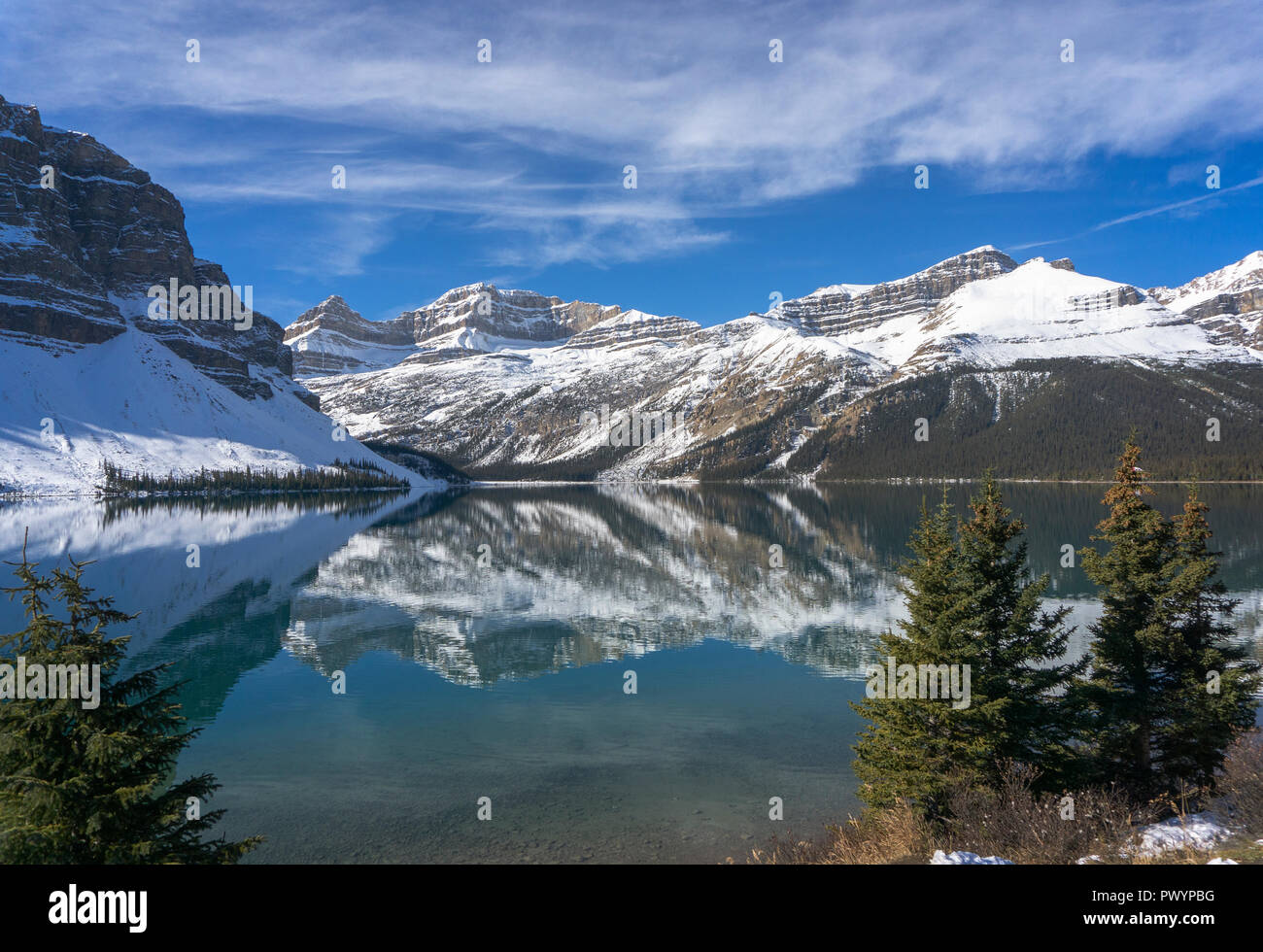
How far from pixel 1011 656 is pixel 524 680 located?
23.9 meters

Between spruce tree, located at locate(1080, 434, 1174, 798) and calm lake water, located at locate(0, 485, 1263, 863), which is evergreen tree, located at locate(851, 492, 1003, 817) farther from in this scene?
spruce tree, located at locate(1080, 434, 1174, 798)

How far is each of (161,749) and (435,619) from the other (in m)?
39.1

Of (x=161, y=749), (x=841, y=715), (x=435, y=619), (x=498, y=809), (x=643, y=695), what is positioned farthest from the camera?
(x=435, y=619)

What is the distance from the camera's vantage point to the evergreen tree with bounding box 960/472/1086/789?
17.9 metres

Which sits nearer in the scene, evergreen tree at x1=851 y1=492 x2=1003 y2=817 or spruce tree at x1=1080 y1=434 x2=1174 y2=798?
evergreen tree at x1=851 y1=492 x2=1003 y2=817

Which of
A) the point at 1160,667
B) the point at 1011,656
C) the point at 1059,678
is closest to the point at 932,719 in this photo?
the point at 1011,656

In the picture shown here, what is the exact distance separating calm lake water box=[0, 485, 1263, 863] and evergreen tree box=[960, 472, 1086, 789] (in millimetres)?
5723

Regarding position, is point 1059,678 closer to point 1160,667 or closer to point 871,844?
point 1160,667

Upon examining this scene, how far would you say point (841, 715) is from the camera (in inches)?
1154

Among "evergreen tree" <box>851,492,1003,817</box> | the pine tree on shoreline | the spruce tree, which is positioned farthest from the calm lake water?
the spruce tree

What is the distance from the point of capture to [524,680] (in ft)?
118

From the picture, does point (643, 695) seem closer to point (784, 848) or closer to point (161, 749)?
point (784, 848)

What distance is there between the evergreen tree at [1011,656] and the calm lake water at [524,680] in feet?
18.8
